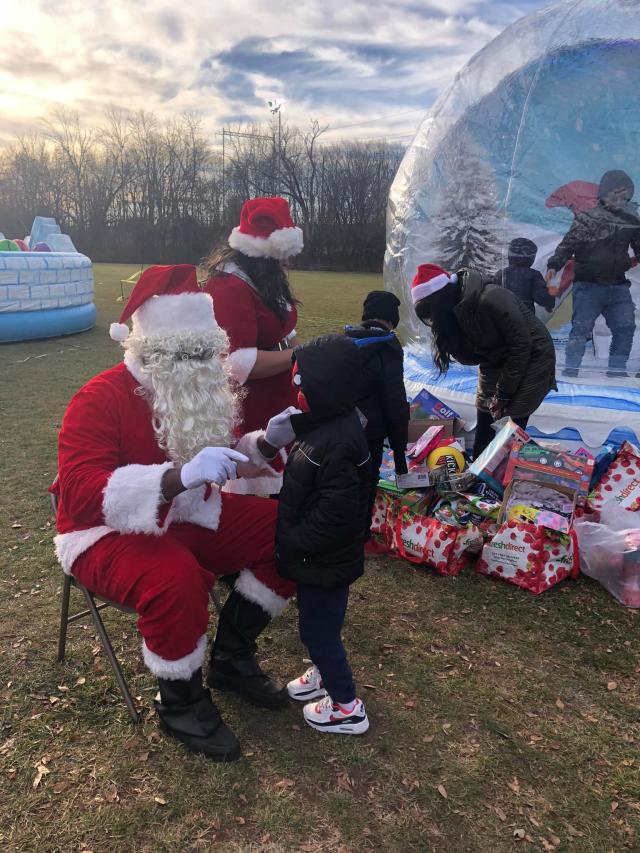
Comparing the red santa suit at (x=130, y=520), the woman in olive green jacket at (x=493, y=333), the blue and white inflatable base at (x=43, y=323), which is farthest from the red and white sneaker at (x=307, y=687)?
the blue and white inflatable base at (x=43, y=323)

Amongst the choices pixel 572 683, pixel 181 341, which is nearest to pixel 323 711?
pixel 572 683

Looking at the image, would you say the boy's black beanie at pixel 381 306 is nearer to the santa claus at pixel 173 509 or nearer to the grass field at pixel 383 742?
the santa claus at pixel 173 509

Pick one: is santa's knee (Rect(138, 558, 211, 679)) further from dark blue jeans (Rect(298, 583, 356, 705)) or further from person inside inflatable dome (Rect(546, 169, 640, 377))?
person inside inflatable dome (Rect(546, 169, 640, 377))

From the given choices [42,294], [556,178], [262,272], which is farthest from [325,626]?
[42,294]

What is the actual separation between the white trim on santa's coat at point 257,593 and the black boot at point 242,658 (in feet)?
0.08

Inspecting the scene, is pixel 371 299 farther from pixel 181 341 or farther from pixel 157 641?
pixel 157 641

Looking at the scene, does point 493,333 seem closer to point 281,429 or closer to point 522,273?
point 281,429

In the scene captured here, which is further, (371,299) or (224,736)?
(371,299)

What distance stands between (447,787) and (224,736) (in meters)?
0.83

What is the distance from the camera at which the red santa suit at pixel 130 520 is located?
211 centimetres

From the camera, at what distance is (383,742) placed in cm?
238

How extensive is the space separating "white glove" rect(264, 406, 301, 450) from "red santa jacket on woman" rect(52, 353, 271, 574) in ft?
1.14

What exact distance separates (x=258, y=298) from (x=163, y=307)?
2.86 ft

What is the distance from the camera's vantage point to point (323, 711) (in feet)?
7.93
